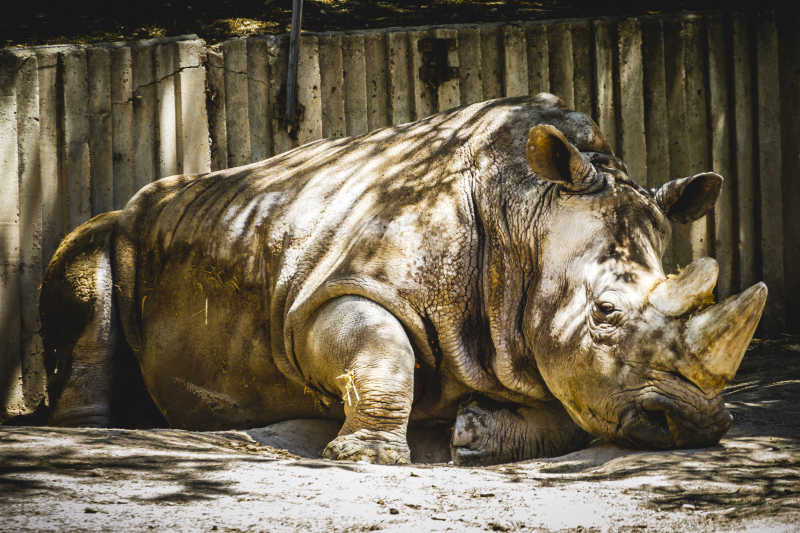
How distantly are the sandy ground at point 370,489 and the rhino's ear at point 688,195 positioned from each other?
1236 mm

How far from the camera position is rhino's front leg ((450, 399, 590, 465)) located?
4492mm

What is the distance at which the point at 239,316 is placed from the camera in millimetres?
5211

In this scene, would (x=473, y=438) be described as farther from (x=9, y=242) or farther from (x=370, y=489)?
(x=9, y=242)

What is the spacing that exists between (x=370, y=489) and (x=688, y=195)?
2.61 meters

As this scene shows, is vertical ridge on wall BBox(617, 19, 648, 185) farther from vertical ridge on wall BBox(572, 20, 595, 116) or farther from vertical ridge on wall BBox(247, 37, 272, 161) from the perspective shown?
vertical ridge on wall BBox(247, 37, 272, 161)

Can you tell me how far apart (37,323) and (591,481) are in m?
4.50

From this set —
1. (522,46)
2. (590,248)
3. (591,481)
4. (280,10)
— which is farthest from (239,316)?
(280,10)

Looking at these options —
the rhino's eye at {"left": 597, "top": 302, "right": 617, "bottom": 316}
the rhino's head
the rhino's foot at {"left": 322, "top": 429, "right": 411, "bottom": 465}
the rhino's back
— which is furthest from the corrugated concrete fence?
the rhino's foot at {"left": 322, "top": 429, "right": 411, "bottom": 465}

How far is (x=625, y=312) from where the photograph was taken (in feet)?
13.2

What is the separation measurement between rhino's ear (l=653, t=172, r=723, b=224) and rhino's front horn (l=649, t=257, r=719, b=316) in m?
0.76

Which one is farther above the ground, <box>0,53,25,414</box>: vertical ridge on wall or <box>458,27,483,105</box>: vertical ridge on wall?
<box>458,27,483,105</box>: vertical ridge on wall

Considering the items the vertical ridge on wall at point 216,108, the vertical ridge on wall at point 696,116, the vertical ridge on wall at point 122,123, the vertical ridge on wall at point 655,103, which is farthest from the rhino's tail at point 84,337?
the vertical ridge on wall at point 696,116

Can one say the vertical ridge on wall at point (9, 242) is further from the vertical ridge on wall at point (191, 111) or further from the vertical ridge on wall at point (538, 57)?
the vertical ridge on wall at point (538, 57)

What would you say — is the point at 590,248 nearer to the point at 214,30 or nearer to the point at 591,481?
the point at 591,481
